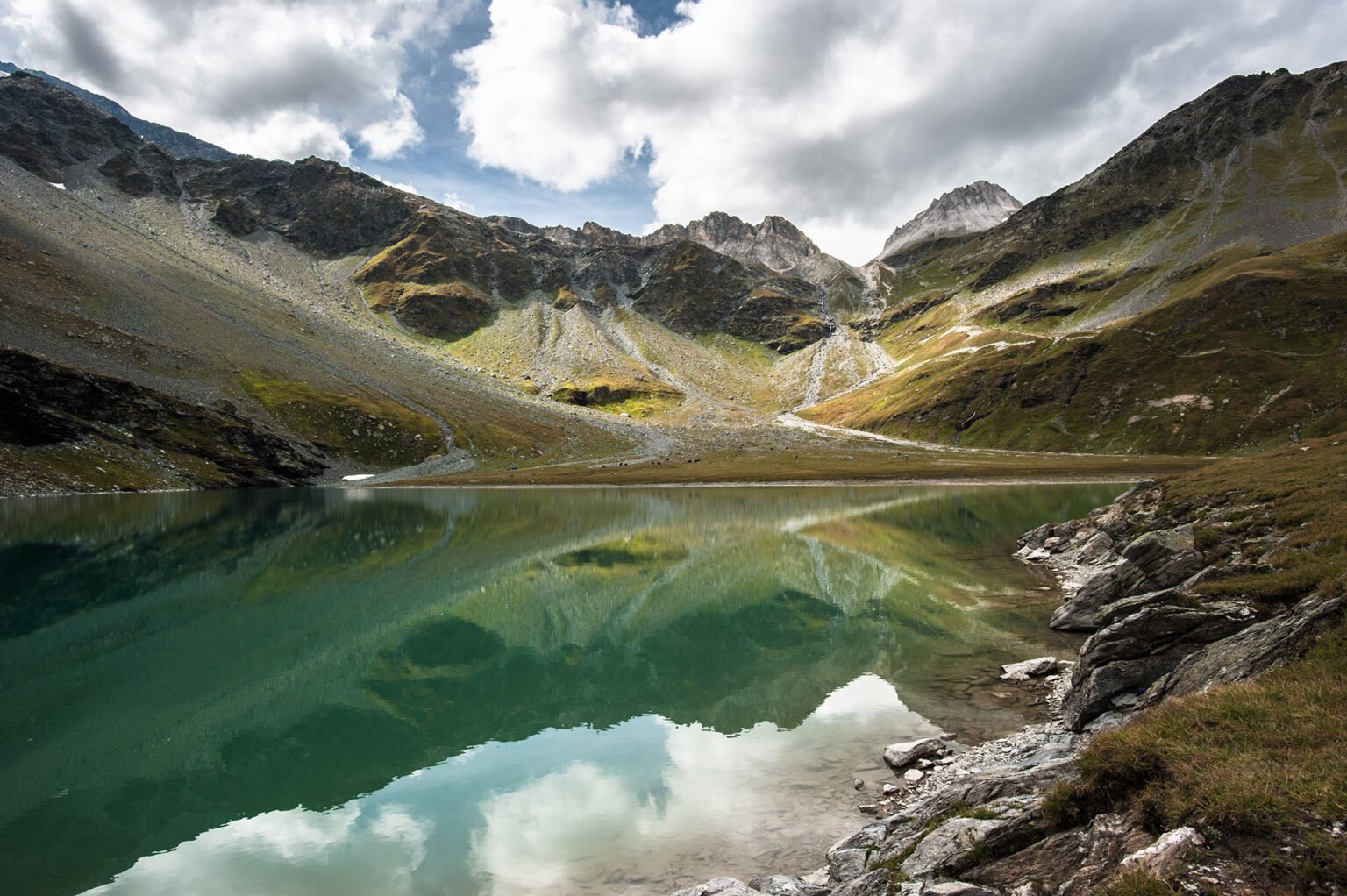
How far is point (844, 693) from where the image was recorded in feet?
84.8

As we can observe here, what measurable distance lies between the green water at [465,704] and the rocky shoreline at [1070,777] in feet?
5.91

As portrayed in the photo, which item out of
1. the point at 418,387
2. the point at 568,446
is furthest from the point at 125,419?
the point at 568,446

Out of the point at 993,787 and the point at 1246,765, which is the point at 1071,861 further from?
the point at 993,787

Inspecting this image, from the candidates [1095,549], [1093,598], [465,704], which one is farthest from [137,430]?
[1095,549]

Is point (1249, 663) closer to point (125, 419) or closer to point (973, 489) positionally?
point (973, 489)

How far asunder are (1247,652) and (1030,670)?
12738 millimetres

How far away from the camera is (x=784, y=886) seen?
524 inches

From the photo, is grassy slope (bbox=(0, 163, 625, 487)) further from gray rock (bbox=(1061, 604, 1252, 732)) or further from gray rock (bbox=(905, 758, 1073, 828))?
gray rock (bbox=(1061, 604, 1252, 732))

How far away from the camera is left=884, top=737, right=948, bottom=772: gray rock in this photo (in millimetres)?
19219

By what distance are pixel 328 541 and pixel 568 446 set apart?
4638 inches

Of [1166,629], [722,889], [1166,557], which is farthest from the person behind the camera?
[1166,557]

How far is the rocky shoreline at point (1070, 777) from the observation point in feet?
29.1

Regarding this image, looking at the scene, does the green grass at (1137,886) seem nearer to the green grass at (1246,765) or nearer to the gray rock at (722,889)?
the green grass at (1246,765)

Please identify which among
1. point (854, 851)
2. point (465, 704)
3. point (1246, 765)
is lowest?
point (465, 704)
